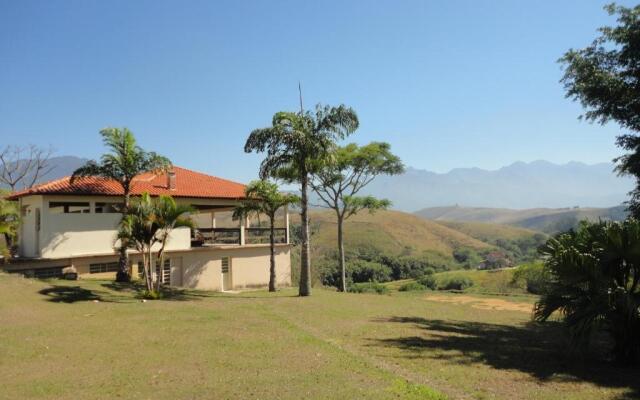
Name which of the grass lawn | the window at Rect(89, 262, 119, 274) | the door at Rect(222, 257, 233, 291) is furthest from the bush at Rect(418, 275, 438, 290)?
the window at Rect(89, 262, 119, 274)

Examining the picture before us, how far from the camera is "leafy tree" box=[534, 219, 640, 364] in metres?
9.55

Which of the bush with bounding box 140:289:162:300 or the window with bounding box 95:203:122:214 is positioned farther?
the window with bounding box 95:203:122:214

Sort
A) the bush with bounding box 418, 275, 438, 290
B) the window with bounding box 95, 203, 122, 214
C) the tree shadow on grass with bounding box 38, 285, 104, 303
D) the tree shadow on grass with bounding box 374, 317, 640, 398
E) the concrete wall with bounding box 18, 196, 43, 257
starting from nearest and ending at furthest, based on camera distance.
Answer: the tree shadow on grass with bounding box 374, 317, 640, 398, the tree shadow on grass with bounding box 38, 285, 104, 303, the concrete wall with bounding box 18, 196, 43, 257, the window with bounding box 95, 203, 122, 214, the bush with bounding box 418, 275, 438, 290

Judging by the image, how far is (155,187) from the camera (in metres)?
25.5

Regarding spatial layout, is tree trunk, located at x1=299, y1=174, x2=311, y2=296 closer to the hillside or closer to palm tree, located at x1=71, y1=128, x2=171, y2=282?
palm tree, located at x1=71, y1=128, x2=171, y2=282

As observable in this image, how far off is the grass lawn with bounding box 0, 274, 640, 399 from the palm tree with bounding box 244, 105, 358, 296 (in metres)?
6.58

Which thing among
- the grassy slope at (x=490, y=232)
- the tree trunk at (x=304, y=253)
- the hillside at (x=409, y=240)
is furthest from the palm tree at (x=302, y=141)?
the grassy slope at (x=490, y=232)

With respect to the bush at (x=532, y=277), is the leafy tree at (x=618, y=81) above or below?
above

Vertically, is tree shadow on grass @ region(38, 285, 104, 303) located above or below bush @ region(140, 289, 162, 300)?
above

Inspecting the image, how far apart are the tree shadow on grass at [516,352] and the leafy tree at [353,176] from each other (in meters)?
17.0

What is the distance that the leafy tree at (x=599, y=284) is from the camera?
955 cm

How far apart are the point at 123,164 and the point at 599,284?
18437mm

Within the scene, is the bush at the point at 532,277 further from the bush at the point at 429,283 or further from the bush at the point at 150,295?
the bush at the point at 150,295

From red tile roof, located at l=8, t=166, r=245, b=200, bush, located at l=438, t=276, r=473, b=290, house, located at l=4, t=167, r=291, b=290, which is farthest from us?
bush, located at l=438, t=276, r=473, b=290
